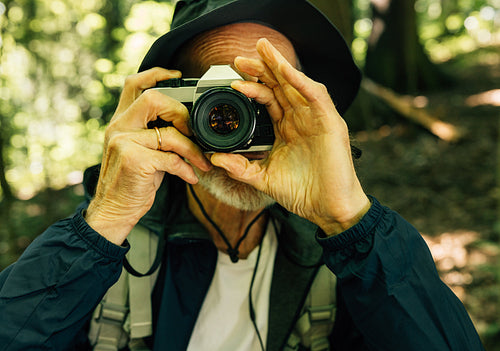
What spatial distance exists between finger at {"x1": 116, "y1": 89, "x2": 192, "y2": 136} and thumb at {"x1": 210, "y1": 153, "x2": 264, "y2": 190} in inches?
6.7

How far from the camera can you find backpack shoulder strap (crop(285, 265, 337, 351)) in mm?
1559

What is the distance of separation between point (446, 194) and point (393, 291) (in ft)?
12.9

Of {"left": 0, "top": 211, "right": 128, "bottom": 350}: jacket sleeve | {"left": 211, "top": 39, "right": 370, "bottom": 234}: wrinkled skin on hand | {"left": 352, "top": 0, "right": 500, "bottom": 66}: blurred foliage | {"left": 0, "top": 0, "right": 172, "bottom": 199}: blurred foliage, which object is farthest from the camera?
{"left": 352, "top": 0, "right": 500, "bottom": 66}: blurred foliage

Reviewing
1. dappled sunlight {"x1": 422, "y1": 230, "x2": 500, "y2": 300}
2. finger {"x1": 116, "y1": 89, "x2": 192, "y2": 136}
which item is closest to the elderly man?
finger {"x1": 116, "y1": 89, "x2": 192, "y2": 136}

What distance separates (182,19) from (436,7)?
24.3 m

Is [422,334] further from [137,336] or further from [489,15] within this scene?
[489,15]

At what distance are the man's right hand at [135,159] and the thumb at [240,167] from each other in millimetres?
91

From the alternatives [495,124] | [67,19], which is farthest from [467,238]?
[67,19]

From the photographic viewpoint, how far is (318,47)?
5.93ft

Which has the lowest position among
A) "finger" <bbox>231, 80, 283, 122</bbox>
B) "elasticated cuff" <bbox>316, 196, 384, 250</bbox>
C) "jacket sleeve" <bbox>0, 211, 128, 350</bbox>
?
"jacket sleeve" <bbox>0, 211, 128, 350</bbox>

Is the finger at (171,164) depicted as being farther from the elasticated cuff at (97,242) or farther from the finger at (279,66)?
the finger at (279,66)

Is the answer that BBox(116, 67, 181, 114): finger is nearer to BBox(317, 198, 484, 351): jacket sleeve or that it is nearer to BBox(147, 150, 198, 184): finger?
BBox(147, 150, 198, 184): finger

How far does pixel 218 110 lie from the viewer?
4.48 feet

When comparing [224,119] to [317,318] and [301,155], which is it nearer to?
[301,155]
